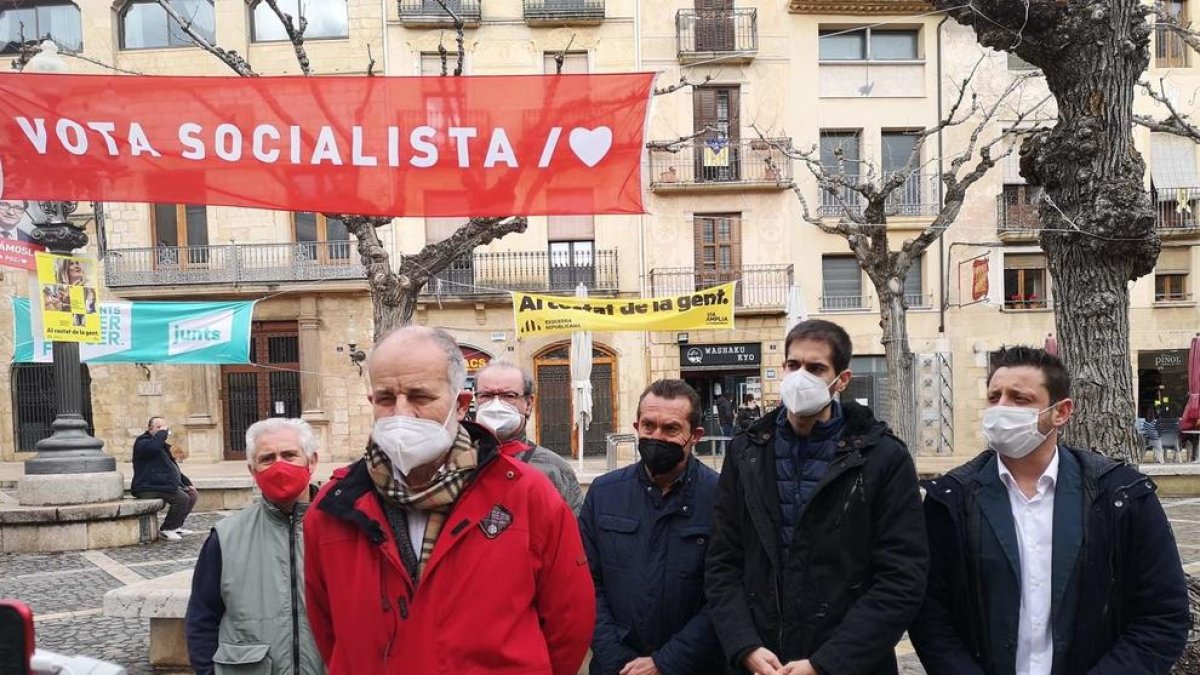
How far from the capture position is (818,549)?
9.28ft

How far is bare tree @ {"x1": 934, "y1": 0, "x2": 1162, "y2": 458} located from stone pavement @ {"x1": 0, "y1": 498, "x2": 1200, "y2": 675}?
78.1 inches

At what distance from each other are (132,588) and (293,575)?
9.23 feet

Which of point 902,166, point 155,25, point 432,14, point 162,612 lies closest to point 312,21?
point 432,14

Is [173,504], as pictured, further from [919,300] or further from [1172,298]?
[1172,298]

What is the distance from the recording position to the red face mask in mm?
3021

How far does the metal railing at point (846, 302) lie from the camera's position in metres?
23.5

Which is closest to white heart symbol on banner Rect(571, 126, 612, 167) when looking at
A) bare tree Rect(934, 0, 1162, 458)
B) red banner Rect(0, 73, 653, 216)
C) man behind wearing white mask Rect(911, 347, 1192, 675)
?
red banner Rect(0, 73, 653, 216)

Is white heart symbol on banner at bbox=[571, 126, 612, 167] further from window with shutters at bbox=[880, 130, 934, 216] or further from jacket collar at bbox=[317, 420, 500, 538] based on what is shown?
window with shutters at bbox=[880, 130, 934, 216]

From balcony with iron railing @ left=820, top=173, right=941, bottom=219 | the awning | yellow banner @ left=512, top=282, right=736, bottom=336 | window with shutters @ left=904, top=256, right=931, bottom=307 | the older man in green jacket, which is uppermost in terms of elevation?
the awning

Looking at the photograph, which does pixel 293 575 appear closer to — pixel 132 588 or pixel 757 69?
pixel 132 588

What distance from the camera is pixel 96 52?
74.2ft

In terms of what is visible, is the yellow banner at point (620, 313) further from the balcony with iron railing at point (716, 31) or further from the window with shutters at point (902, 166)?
the window with shutters at point (902, 166)

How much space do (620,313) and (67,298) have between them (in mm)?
8157

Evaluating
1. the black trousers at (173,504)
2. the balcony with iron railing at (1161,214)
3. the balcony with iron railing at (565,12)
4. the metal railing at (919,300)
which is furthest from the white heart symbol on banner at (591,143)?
the balcony with iron railing at (1161,214)
